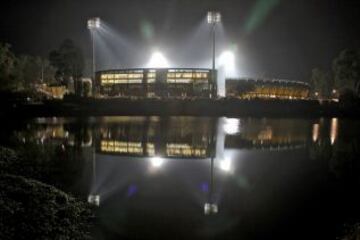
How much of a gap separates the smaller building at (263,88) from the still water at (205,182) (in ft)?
284

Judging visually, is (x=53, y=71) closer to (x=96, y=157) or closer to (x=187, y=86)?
(x=187, y=86)

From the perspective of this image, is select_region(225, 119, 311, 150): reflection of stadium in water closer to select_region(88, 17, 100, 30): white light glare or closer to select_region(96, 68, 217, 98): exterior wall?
select_region(88, 17, 100, 30): white light glare

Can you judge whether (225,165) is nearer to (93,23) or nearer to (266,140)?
(266,140)

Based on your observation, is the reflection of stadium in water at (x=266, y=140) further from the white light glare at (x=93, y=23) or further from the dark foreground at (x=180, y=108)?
the white light glare at (x=93, y=23)

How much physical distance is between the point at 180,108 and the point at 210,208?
5067cm

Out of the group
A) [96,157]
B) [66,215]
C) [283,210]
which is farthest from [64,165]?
[283,210]

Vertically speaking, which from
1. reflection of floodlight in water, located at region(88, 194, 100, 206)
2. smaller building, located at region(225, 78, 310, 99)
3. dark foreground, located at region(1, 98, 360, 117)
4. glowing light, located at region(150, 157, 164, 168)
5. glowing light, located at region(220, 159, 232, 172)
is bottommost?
reflection of floodlight in water, located at region(88, 194, 100, 206)

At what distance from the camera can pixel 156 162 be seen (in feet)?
71.5

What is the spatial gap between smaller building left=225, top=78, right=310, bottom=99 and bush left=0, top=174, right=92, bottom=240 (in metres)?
102

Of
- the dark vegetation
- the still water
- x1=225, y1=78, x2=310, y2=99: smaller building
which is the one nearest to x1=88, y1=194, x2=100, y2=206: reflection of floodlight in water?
the still water

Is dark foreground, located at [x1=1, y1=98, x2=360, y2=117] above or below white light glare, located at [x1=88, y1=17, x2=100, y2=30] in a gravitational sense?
below

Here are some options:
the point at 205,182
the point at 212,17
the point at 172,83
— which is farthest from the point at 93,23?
the point at 205,182

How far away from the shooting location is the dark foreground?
193ft

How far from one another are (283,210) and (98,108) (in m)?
52.6
